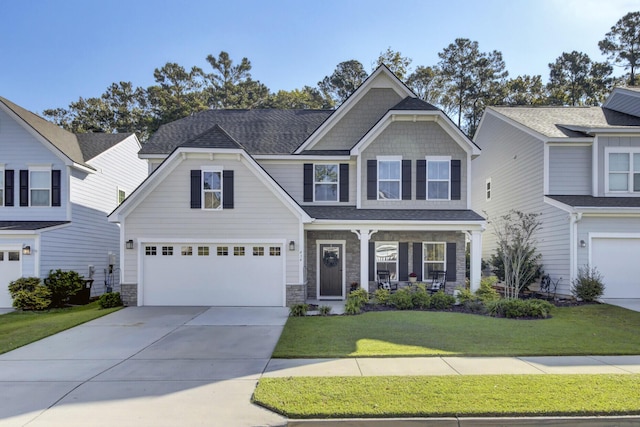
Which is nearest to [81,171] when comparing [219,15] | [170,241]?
[170,241]

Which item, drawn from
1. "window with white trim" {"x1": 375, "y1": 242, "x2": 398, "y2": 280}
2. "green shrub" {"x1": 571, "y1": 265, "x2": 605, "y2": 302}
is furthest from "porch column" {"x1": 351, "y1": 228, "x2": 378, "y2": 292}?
"green shrub" {"x1": 571, "y1": 265, "x2": 605, "y2": 302}

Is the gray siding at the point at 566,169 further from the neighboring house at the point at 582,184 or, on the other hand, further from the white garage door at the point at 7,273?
the white garage door at the point at 7,273

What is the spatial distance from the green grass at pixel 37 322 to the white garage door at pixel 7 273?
1.28 metres

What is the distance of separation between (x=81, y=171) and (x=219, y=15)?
327 inches

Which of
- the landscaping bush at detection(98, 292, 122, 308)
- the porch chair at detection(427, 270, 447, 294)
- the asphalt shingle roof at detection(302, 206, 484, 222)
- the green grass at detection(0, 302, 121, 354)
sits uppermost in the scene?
the asphalt shingle roof at detection(302, 206, 484, 222)

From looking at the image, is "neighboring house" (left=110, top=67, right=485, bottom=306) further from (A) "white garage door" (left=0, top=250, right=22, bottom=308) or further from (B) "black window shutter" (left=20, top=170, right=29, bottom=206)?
(B) "black window shutter" (left=20, top=170, right=29, bottom=206)

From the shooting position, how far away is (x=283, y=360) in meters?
7.12

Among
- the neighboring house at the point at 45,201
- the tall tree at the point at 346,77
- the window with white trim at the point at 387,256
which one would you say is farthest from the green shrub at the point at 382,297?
the tall tree at the point at 346,77

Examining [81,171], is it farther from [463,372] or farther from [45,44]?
[463,372]

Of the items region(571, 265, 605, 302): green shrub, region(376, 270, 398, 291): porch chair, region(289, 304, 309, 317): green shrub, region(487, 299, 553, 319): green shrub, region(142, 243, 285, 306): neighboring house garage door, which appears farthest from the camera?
region(376, 270, 398, 291): porch chair

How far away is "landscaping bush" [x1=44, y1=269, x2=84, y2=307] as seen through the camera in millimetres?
13898

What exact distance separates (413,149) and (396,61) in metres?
20.1

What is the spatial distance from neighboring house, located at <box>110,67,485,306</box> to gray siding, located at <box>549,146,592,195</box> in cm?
312

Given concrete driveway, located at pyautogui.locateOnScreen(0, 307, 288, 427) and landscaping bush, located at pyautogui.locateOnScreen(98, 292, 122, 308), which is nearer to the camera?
concrete driveway, located at pyautogui.locateOnScreen(0, 307, 288, 427)
